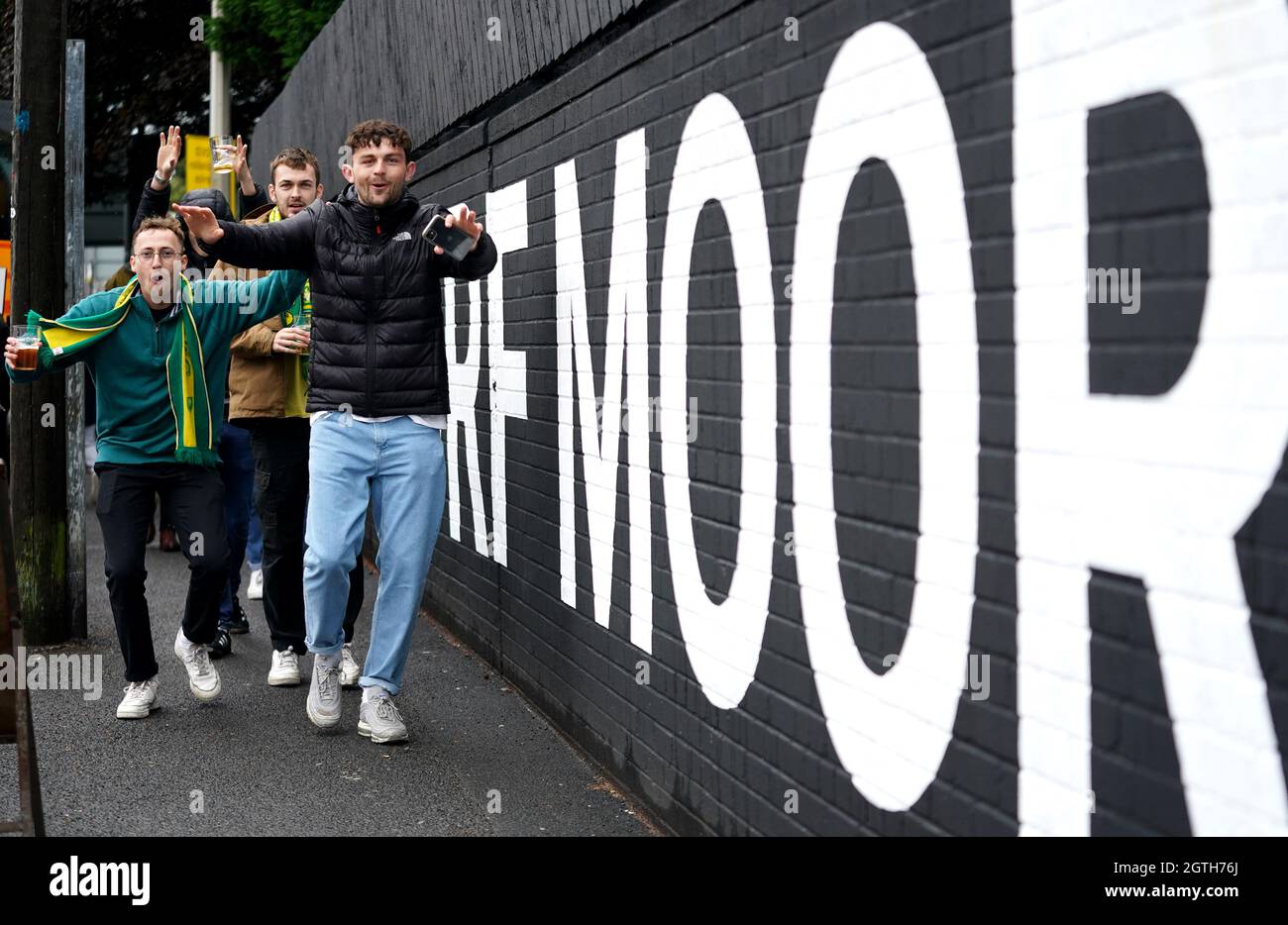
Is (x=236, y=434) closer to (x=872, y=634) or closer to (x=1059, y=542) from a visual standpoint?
(x=872, y=634)

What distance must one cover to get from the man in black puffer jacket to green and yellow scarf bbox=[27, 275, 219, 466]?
58 cm

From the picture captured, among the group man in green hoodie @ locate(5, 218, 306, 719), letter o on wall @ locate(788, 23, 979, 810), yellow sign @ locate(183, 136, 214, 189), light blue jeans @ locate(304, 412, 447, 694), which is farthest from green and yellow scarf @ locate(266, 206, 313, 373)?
yellow sign @ locate(183, 136, 214, 189)

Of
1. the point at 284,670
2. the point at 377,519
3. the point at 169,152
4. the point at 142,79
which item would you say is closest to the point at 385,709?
the point at 377,519

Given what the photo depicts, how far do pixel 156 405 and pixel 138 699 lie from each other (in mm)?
1172

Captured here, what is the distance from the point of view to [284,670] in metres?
7.18

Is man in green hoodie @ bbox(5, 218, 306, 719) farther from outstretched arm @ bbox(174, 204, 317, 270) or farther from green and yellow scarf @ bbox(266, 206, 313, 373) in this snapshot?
green and yellow scarf @ bbox(266, 206, 313, 373)

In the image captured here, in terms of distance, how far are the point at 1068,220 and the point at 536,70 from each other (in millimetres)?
4285

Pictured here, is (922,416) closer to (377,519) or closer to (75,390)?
(377,519)

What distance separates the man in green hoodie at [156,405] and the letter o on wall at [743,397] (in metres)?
2.09

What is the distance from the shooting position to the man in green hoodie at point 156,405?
21.0 feet

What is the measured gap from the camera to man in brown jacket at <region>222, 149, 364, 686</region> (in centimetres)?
709

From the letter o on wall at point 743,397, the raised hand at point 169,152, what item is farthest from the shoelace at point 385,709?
the raised hand at point 169,152

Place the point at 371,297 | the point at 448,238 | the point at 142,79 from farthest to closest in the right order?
the point at 142,79 → the point at 371,297 → the point at 448,238
